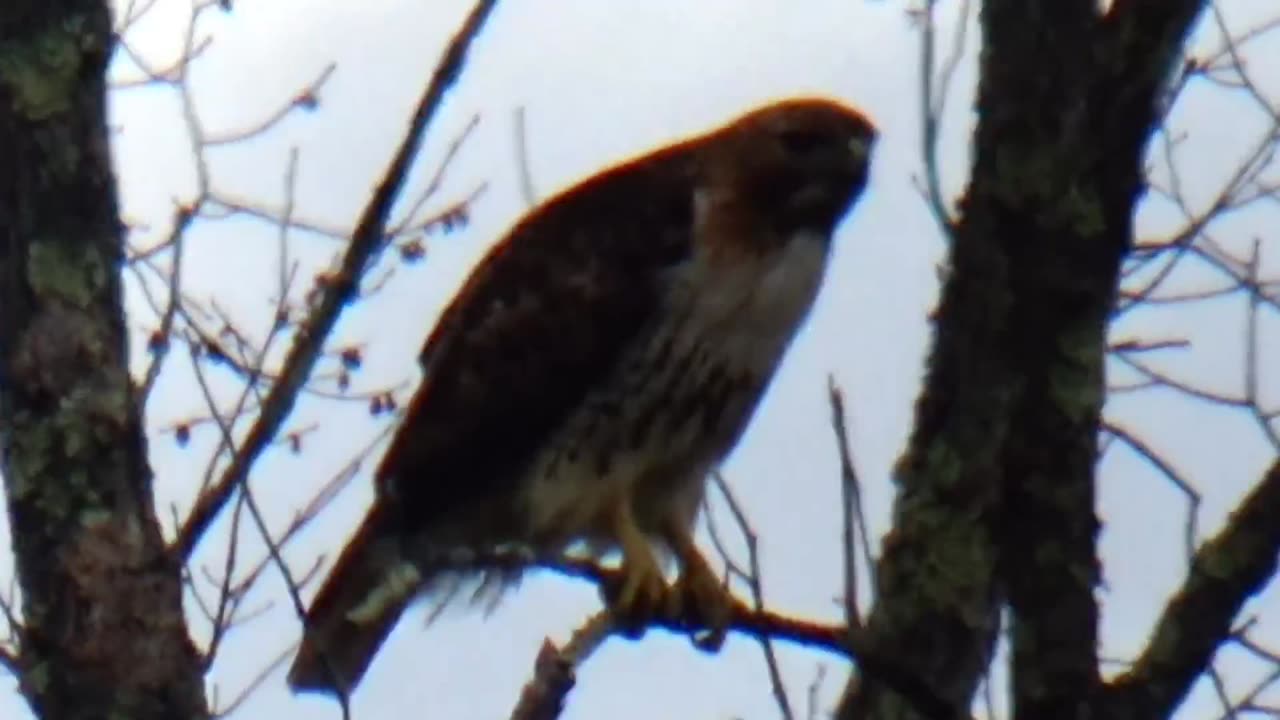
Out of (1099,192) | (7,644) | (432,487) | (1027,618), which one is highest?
(432,487)

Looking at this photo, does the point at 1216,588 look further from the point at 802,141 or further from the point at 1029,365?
the point at 802,141

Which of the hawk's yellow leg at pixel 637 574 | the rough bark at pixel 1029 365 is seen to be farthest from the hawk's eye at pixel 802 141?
the rough bark at pixel 1029 365

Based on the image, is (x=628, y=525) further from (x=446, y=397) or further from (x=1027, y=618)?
→ (x=1027, y=618)

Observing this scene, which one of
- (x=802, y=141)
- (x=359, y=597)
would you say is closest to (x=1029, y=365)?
(x=802, y=141)

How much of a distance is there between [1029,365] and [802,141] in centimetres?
137

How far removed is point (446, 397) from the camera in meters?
4.29

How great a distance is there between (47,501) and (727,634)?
1.35m

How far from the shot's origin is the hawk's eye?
4312 millimetres

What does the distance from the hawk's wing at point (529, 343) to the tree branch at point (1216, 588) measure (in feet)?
3.58

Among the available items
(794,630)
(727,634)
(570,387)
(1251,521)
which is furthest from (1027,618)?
(570,387)

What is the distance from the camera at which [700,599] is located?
4.15 meters

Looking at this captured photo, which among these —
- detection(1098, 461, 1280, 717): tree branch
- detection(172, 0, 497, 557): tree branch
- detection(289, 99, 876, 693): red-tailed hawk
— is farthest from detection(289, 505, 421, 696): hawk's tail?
detection(1098, 461, 1280, 717): tree branch

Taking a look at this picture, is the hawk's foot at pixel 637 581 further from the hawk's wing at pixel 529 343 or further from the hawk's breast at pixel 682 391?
the hawk's wing at pixel 529 343

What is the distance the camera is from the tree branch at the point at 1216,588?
11.1ft
